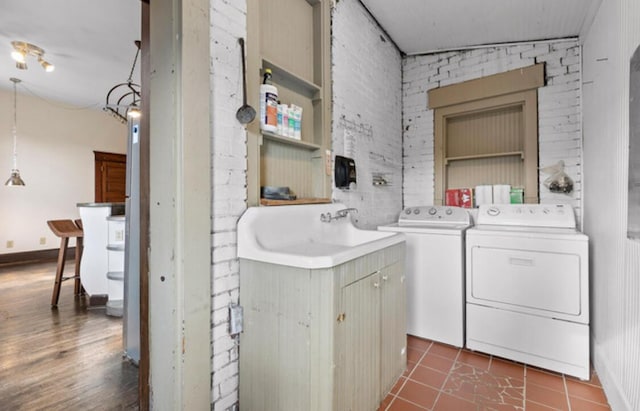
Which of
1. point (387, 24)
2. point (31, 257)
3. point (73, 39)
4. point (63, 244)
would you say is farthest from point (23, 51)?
point (387, 24)

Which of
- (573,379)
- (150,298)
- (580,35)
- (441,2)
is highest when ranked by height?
(441,2)

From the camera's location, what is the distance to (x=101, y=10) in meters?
2.83

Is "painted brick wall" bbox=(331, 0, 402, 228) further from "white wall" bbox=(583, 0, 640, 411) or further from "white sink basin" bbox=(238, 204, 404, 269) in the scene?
"white wall" bbox=(583, 0, 640, 411)

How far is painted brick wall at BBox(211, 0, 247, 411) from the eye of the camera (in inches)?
54.8

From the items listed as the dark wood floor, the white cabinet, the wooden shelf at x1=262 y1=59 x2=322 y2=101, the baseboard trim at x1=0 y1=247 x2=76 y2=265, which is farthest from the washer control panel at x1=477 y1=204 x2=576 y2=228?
the baseboard trim at x1=0 y1=247 x2=76 y2=265

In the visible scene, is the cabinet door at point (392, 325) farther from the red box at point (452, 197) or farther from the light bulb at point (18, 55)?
the light bulb at point (18, 55)

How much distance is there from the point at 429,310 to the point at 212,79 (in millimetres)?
2263

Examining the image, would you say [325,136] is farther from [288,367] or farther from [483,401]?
[483,401]

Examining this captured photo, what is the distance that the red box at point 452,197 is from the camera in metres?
3.12

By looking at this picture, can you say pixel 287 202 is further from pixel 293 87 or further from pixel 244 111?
pixel 293 87

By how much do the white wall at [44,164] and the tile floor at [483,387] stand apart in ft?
22.0

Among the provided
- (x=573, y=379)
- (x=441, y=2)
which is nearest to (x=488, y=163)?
(x=441, y=2)

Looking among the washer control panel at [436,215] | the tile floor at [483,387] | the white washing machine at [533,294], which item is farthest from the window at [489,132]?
the tile floor at [483,387]

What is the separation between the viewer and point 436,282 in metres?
2.41
